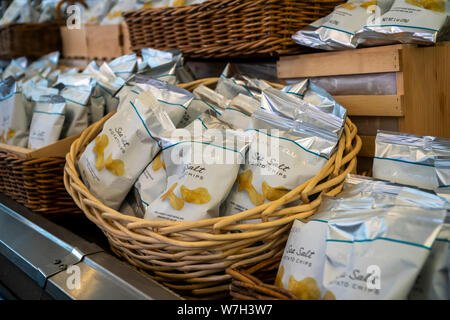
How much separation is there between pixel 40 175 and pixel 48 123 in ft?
0.59

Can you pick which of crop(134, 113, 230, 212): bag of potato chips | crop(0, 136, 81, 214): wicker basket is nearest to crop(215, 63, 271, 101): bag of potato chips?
crop(134, 113, 230, 212): bag of potato chips

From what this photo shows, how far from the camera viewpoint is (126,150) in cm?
92

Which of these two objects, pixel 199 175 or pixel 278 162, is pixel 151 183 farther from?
pixel 278 162

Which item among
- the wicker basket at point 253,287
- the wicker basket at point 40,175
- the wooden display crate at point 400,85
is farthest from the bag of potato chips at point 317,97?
the wicker basket at point 40,175

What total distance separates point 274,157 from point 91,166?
1.48ft

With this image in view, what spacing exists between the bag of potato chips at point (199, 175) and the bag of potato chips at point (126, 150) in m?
0.10

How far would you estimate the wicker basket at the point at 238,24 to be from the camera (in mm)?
1096

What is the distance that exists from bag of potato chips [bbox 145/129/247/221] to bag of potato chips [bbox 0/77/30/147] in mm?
674

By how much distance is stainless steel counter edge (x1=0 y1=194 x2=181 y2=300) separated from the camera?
68 centimetres

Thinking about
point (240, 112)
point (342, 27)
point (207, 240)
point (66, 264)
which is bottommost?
point (66, 264)

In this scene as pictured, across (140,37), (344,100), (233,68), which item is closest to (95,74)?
(140,37)

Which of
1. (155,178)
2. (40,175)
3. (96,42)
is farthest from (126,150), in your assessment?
(96,42)

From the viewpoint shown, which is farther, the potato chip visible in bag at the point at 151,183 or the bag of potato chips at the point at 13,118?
the bag of potato chips at the point at 13,118

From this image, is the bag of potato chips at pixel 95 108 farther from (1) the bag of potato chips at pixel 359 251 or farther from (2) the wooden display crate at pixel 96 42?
(1) the bag of potato chips at pixel 359 251
